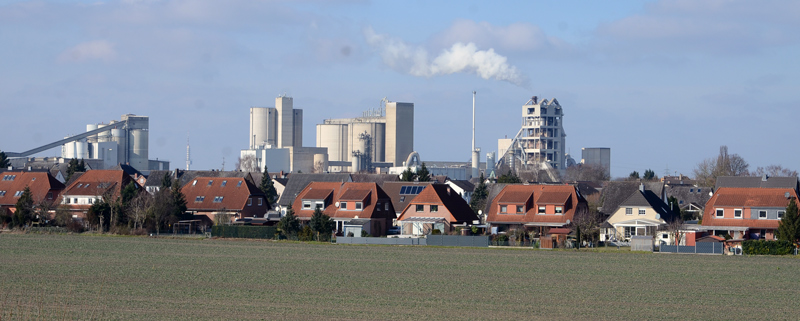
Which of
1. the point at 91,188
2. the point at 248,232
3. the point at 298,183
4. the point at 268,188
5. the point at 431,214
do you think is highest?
the point at 298,183

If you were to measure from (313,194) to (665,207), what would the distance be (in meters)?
28.0

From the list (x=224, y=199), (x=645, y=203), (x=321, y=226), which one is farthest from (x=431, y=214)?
(x=224, y=199)

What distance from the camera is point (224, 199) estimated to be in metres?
79.8

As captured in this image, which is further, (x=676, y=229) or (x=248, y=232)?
(x=248, y=232)

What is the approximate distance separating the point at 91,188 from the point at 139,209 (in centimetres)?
1780

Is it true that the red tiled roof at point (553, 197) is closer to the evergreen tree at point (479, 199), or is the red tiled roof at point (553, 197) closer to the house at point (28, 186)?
the evergreen tree at point (479, 199)

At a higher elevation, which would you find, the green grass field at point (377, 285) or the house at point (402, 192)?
the house at point (402, 192)

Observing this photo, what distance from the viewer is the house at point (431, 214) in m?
70.1

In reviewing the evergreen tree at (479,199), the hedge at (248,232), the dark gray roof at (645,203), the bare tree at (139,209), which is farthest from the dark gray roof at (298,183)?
the dark gray roof at (645,203)

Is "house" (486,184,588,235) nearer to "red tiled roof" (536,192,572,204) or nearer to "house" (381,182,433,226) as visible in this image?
"red tiled roof" (536,192,572,204)

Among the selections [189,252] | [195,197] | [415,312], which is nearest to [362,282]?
[415,312]

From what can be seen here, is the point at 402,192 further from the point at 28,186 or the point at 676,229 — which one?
the point at 28,186

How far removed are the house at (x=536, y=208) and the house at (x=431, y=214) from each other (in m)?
2.82

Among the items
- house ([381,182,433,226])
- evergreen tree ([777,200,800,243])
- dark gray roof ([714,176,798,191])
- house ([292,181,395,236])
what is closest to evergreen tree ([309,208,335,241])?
house ([292,181,395,236])
